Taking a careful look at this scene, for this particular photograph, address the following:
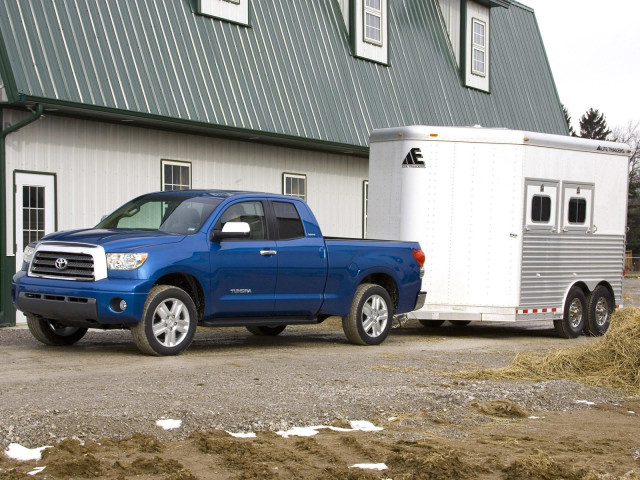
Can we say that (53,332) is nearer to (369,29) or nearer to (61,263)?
(61,263)

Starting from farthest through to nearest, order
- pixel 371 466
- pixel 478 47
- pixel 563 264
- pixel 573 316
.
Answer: pixel 478 47 < pixel 573 316 < pixel 563 264 < pixel 371 466

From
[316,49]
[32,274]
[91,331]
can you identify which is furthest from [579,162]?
[32,274]

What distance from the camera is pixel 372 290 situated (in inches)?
551

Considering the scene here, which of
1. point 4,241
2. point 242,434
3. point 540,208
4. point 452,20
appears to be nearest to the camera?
point 242,434

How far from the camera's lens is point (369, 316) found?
46.2ft

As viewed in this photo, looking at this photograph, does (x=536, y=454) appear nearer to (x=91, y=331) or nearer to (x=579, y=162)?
(x=91, y=331)

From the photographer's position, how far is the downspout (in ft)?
50.4

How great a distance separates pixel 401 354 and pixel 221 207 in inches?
117

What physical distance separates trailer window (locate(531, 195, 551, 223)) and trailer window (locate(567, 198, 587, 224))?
2.14 feet

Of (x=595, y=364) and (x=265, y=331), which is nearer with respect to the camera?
(x=595, y=364)

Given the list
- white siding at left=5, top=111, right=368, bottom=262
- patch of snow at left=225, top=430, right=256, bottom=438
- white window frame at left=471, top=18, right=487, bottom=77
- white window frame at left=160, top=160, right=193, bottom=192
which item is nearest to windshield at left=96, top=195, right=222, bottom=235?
white siding at left=5, top=111, right=368, bottom=262

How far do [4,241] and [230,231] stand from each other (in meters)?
5.10

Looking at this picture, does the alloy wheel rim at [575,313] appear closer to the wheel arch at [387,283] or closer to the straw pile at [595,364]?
the wheel arch at [387,283]

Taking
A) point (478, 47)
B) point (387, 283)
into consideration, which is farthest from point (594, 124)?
point (387, 283)
